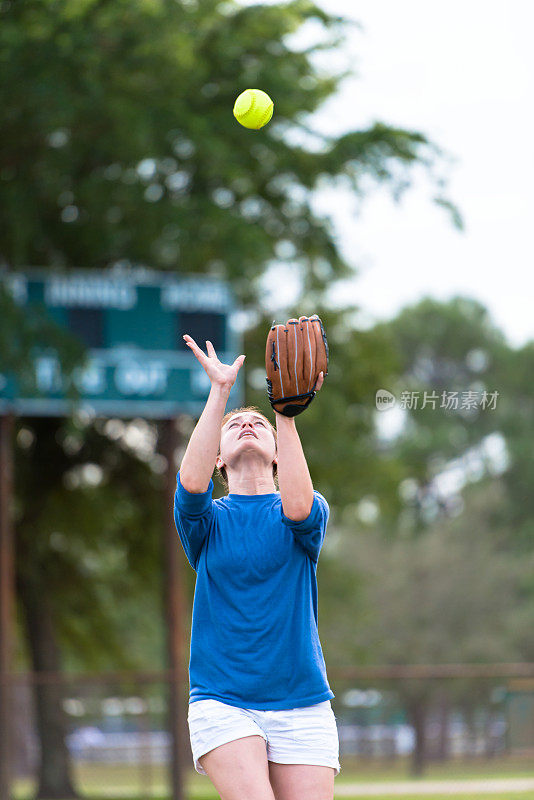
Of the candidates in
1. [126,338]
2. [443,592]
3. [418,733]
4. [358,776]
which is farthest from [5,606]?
[443,592]

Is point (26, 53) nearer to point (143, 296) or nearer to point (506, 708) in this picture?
point (143, 296)

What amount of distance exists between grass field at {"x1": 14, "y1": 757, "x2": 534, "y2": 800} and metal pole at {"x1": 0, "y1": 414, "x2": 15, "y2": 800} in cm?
179

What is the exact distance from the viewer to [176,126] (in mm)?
16688

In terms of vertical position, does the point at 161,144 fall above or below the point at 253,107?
above

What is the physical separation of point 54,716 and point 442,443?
29052 mm

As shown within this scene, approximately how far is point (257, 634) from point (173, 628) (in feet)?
46.1

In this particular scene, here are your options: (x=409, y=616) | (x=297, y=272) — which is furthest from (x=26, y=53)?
(x=409, y=616)

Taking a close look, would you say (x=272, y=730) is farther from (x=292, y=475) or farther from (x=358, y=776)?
(x=358, y=776)

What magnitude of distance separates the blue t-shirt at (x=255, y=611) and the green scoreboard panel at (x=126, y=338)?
1165 centimetres

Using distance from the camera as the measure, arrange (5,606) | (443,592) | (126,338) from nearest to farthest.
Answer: (126,338) < (5,606) < (443,592)

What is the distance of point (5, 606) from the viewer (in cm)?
1677

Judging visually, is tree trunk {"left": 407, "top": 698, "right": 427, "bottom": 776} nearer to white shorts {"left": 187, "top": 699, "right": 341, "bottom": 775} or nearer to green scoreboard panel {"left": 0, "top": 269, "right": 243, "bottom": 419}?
green scoreboard panel {"left": 0, "top": 269, "right": 243, "bottom": 419}

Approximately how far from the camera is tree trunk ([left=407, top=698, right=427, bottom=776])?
52.7 ft

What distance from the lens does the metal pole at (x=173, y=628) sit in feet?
52.9
